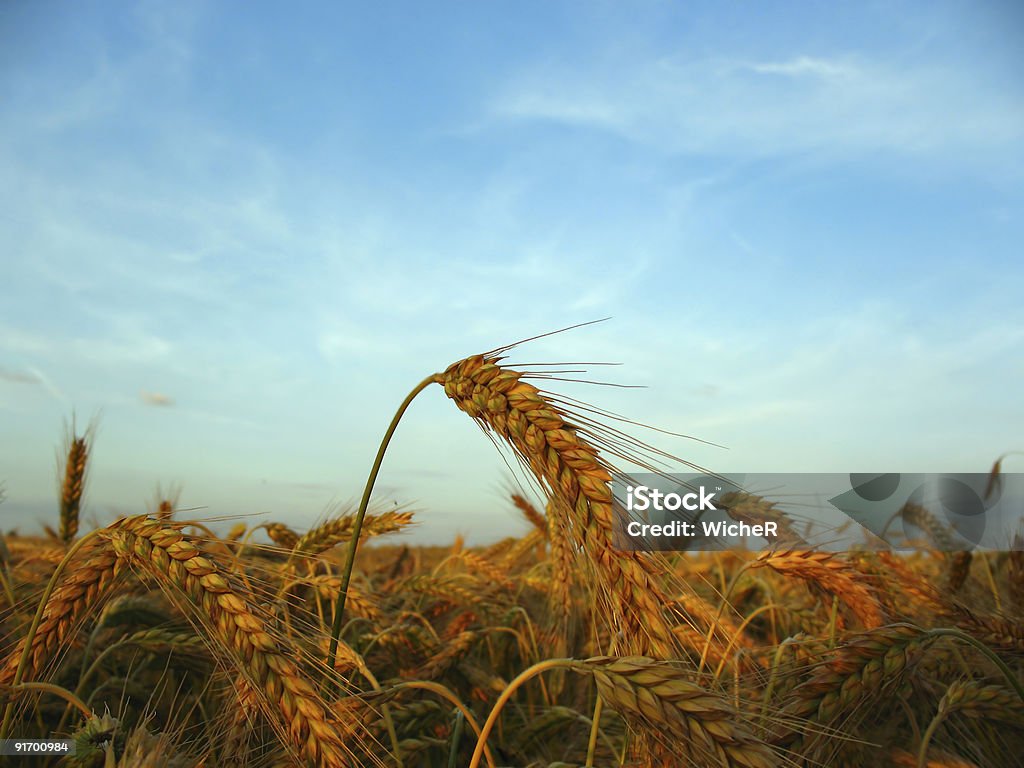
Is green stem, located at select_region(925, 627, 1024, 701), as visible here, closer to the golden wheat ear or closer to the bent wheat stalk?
the bent wheat stalk

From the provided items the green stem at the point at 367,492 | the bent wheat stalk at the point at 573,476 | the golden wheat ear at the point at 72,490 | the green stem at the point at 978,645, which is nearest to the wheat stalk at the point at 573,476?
the bent wheat stalk at the point at 573,476

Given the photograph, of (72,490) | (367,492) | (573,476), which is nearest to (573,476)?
(573,476)

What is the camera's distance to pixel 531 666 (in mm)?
2379

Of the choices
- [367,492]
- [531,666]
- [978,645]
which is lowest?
[531,666]

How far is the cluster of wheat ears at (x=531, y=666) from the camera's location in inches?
56.5

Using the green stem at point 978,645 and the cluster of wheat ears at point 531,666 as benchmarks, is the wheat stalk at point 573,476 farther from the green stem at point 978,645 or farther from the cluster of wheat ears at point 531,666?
the green stem at point 978,645

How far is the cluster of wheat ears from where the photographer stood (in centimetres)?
143

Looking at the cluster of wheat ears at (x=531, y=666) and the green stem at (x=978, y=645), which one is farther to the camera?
the green stem at (x=978, y=645)

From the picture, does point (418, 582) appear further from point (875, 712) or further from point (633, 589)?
point (633, 589)

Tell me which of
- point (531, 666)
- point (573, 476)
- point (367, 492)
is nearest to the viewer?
point (573, 476)

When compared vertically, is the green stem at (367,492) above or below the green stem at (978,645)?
above

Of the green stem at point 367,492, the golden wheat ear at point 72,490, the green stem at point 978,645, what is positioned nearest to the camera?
the green stem at point 978,645

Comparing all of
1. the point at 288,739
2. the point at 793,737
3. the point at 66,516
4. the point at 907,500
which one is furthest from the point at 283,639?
the point at 907,500

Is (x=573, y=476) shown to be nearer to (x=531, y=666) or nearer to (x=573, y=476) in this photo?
(x=573, y=476)
